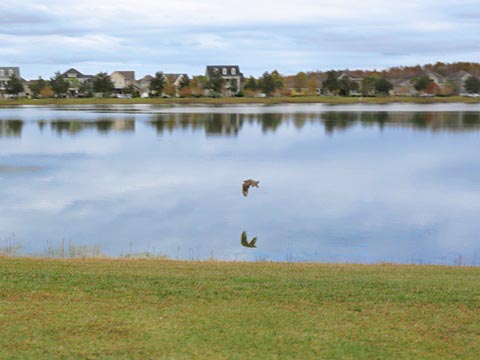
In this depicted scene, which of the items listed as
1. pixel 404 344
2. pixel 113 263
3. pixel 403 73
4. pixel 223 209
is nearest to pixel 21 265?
pixel 113 263

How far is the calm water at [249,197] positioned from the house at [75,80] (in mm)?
99058

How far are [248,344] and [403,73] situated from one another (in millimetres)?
197663

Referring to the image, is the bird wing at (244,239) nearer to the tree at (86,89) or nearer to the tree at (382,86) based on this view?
the tree at (86,89)

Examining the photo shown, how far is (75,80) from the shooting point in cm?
14750

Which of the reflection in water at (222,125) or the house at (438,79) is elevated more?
the house at (438,79)

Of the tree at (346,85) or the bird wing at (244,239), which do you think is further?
the tree at (346,85)

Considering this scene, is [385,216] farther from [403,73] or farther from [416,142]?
[403,73]

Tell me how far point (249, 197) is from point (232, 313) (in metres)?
13.5

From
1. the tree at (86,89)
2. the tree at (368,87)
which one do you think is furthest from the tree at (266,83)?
the tree at (86,89)

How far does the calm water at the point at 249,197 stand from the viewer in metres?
14.9

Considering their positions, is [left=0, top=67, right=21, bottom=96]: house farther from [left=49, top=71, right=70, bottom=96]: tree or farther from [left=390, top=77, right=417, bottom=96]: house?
[left=390, top=77, right=417, bottom=96]: house

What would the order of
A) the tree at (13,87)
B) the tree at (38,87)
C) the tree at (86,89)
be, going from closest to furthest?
the tree at (13,87), the tree at (86,89), the tree at (38,87)

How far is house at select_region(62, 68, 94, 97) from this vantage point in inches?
5453

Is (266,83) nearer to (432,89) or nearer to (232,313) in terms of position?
(432,89)
